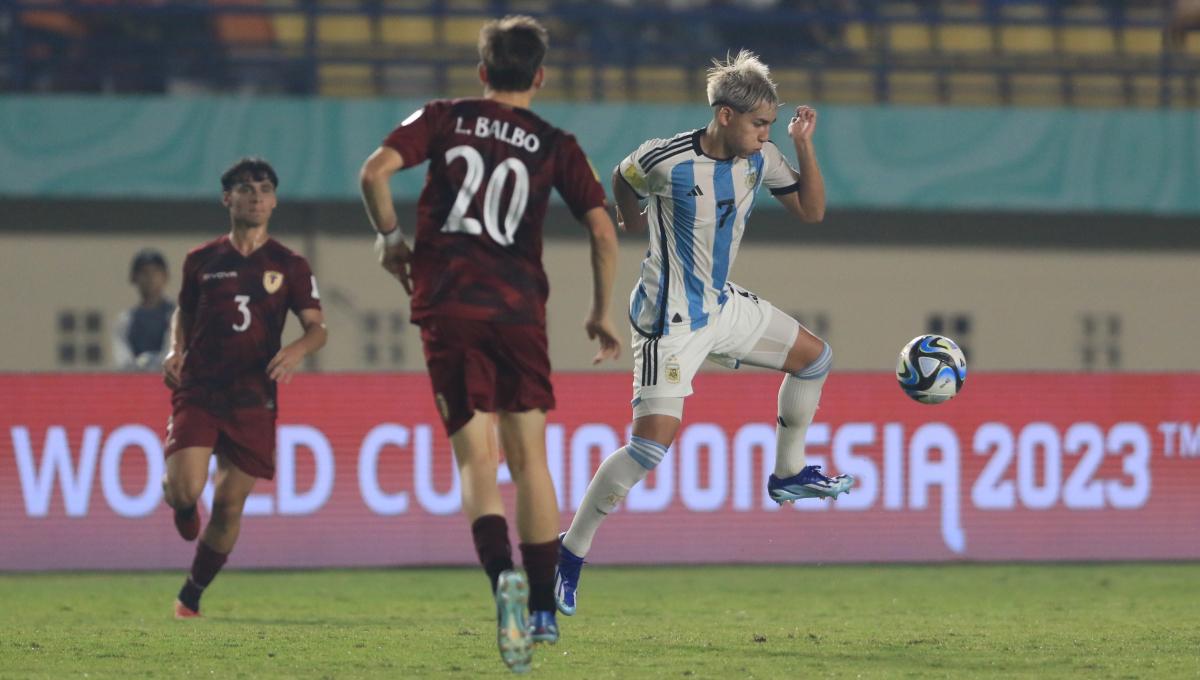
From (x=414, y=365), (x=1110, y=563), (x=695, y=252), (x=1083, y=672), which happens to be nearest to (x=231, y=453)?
(x=695, y=252)

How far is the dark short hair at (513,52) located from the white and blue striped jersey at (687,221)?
163 centimetres

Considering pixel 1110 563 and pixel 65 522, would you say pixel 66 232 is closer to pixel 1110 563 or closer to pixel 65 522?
pixel 65 522

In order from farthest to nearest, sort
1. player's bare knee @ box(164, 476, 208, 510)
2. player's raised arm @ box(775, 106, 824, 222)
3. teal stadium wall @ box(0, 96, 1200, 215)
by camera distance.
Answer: teal stadium wall @ box(0, 96, 1200, 215) < player's bare knee @ box(164, 476, 208, 510) < player's raised arm @ box(775, 106, 824, 222)

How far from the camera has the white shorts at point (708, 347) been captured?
737 centimetres

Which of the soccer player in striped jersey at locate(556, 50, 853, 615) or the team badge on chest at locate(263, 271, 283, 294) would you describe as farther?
the team badge on chest at locate(263, 271, 283, 294)

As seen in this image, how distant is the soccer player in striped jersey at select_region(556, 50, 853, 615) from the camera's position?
289 inches

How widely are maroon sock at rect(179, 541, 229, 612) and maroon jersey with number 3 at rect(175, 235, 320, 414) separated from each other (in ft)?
2.29

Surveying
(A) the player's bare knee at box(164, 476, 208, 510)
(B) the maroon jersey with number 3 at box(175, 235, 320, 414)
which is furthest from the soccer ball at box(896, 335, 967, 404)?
(A) the player's bare knee at box(164, 476, 208, 510)

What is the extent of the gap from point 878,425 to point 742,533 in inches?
44.3

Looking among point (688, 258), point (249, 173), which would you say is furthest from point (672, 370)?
point (249, 173)

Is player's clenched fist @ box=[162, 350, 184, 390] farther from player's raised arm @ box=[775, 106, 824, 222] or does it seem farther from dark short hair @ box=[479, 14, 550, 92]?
dark short hair @ box=[479, 14, 550, 92]

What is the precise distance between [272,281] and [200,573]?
4.61 feet

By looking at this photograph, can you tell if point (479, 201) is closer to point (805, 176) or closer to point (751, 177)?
point (751, 177)

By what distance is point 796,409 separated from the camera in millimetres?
7906
